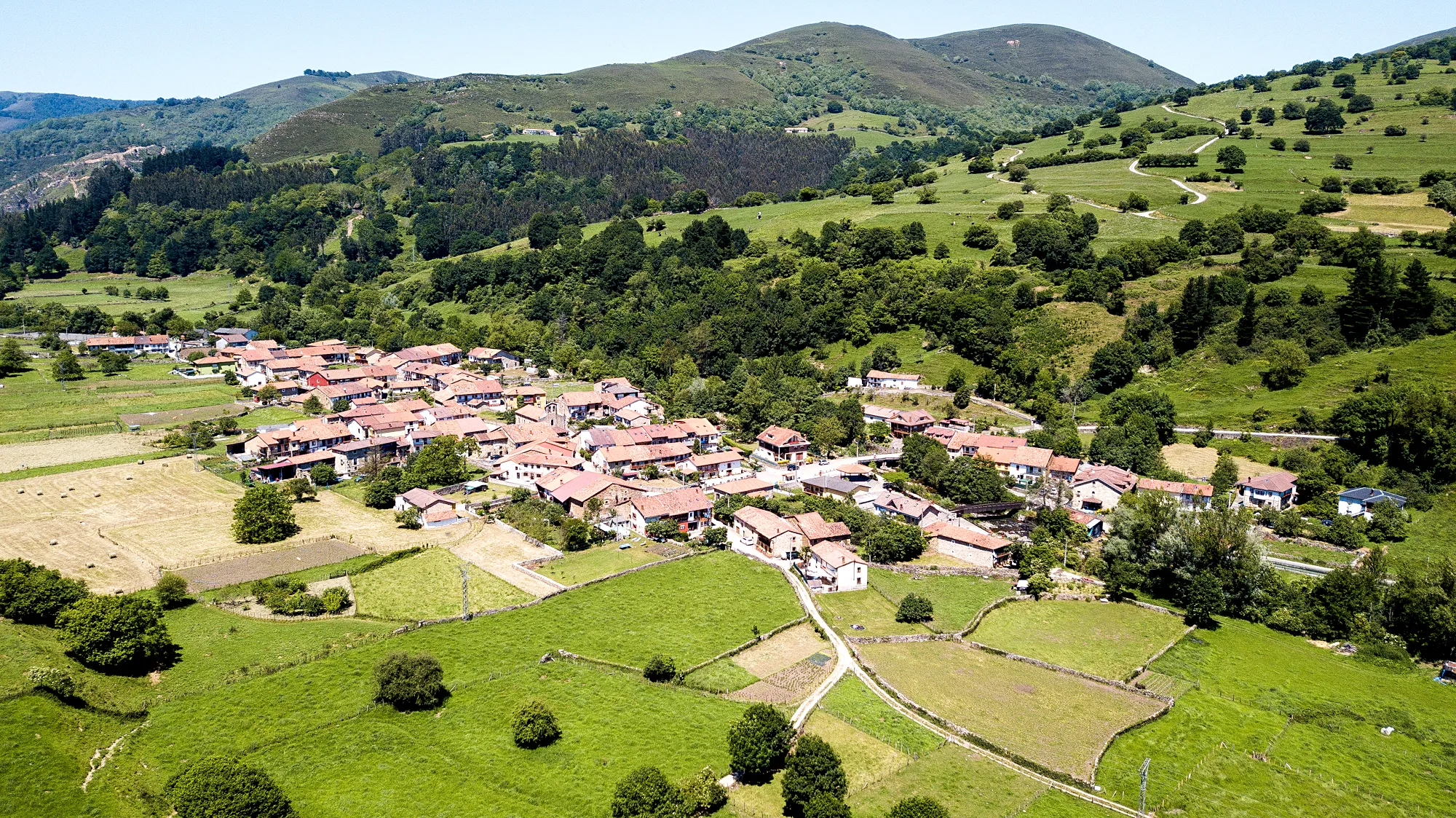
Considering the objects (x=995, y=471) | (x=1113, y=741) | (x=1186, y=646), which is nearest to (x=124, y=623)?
(x=1113, y=741)

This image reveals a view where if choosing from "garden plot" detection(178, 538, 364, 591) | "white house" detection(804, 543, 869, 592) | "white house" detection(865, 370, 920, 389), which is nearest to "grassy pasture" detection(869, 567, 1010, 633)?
"white house" detection(804, 543, 869, 592)

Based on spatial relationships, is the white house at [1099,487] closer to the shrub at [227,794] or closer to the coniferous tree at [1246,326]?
the coniferous tree at [1246,326]

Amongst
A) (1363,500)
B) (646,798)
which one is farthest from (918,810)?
(1363,500)

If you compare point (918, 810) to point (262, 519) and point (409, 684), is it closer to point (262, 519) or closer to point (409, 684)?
point (409, 684)

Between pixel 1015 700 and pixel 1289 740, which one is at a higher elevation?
pixel 1015 700

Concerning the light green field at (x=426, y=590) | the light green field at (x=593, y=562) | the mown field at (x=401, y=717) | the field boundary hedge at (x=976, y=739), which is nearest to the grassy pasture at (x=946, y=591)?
the field boundary hedge at (x=976, y=739)
